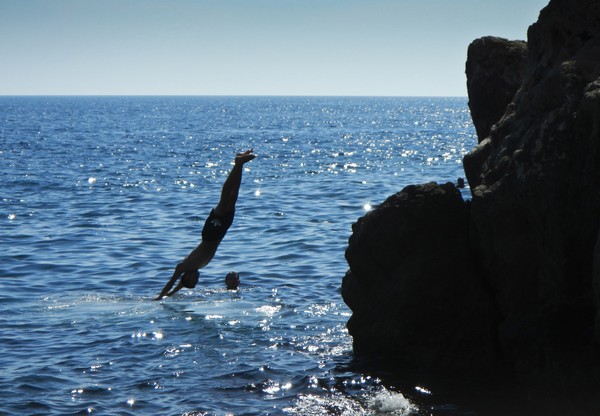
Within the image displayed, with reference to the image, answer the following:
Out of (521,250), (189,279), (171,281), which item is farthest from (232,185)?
(521,250)

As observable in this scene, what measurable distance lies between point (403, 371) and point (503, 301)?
180 cm

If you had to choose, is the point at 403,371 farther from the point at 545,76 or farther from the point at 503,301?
the point at 545,76

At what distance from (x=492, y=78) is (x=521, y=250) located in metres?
5.14

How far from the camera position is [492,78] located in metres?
14.6

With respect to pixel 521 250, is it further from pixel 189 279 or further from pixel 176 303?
pixel 176 303

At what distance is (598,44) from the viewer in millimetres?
11117

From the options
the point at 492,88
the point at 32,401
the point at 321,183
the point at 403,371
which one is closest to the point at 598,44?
the point at 492,88

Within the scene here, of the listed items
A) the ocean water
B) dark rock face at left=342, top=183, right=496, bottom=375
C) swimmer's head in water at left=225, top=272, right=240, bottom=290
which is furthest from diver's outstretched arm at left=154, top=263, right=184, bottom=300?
dark rock face at left=342, top=183, right=496, bottom=375

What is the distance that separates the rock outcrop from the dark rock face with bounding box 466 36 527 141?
1915 mm

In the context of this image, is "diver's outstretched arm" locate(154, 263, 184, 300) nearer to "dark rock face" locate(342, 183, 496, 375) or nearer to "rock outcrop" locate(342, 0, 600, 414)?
"rock outcrop" locate(342, 0, 600, 414)

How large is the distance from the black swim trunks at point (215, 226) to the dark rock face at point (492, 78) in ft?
16.7

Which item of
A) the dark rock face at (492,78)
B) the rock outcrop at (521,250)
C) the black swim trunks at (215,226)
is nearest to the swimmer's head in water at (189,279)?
the black swim trunks at (215,226)

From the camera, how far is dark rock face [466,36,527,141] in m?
14.5

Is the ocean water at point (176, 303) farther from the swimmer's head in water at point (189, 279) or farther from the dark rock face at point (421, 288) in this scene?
the dark rock face at point (421, 288)
